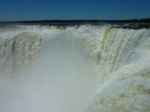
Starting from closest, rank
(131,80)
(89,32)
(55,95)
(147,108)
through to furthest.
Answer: (147,108) → (131,80) → (55,95) → (89,32)

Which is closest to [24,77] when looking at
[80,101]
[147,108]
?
[80,101]

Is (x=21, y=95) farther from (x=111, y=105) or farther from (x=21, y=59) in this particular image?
(x=111, y=105)

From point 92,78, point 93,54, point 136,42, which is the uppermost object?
point 136,42

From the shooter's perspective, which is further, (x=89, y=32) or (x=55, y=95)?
(x=89, y=32)

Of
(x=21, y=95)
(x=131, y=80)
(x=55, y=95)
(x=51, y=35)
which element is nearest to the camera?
(x=131, y=80)

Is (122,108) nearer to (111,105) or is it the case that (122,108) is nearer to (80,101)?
(111,105)

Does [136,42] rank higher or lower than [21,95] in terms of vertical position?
higher

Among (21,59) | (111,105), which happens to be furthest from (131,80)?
(21,59)
